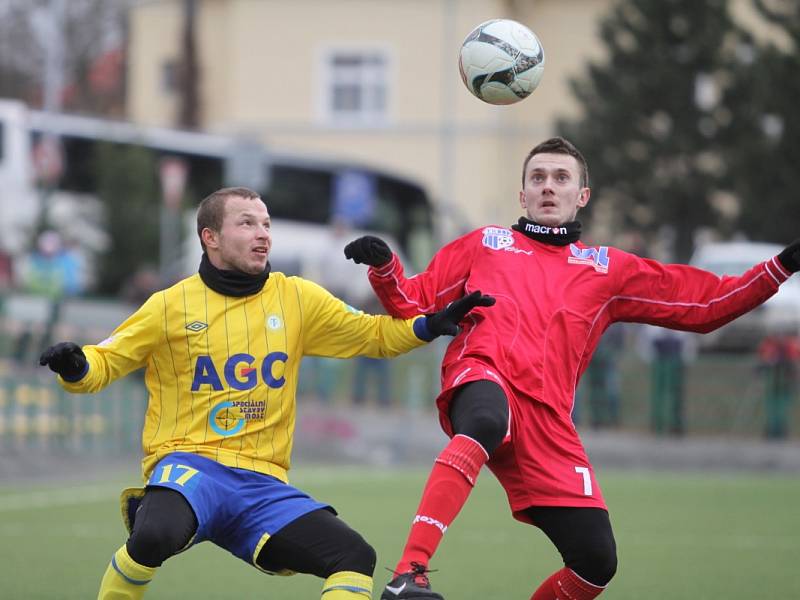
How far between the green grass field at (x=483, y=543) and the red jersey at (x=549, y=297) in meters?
2.41

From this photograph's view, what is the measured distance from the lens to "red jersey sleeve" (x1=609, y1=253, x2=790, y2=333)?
6066 mm

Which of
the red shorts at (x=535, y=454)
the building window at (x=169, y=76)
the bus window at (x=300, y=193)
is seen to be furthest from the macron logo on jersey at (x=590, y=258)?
the building window at (x=169, y=76)

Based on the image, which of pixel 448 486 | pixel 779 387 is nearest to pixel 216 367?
pixel 448 486

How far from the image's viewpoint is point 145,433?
5777mm

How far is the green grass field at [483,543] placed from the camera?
8289mm

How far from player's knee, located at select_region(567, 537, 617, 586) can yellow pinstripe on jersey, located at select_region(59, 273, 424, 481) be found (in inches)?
42.0

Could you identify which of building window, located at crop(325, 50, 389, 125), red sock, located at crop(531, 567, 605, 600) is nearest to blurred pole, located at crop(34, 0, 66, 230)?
building window, located at crop(325, 50, 389, 125)

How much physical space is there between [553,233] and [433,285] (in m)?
0.55

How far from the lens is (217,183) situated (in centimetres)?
3030

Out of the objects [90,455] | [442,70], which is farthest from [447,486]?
[442,70]

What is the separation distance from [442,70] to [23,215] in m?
12.4

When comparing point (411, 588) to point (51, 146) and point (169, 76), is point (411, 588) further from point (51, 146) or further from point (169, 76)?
point (169, 76)

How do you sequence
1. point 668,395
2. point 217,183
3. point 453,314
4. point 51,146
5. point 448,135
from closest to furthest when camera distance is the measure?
point 453,314
point 668,395
point 448,135
point 51,146
point 217,183

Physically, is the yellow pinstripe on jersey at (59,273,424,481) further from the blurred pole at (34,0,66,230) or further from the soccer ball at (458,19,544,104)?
the blurred pole at (34,0,66,230)
